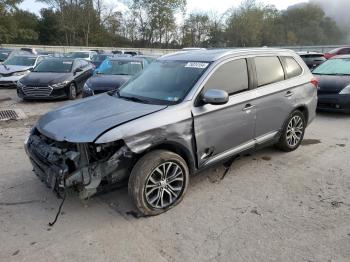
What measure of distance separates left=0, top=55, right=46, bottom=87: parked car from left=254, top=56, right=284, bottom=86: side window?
10.1m

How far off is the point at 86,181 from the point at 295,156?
11.8 ft

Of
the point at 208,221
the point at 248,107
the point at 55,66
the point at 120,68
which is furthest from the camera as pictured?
the point at 55,66

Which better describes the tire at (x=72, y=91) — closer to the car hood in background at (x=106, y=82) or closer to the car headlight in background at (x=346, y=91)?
the car hood in background at (x=106, y=82)

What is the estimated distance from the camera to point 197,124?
4.16 metres

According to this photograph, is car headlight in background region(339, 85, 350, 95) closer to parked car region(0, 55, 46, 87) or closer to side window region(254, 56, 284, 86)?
side window region(254, 56, 284, 86)

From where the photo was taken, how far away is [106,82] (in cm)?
959

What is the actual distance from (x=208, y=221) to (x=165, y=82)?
1.88m

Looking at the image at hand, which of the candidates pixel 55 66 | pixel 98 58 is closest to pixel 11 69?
pixel 55 66

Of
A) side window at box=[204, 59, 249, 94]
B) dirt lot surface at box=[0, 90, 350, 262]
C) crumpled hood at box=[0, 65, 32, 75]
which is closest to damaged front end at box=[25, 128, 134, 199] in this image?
dirt lot surface at box=[0, 90, 350, 262]

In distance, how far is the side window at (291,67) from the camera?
5.70 meters

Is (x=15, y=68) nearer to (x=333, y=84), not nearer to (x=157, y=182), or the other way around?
(x=333, y=84)

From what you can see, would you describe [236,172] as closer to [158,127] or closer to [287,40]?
[158,127]

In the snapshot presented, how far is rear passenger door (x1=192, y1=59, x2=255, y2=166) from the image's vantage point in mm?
4246

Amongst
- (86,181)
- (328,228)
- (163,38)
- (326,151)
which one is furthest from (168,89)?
(163,38)
